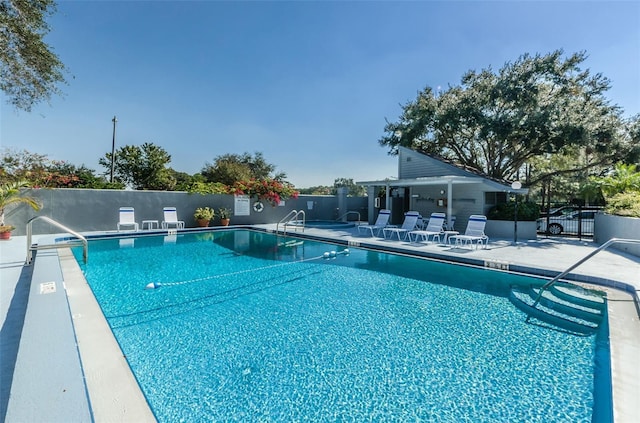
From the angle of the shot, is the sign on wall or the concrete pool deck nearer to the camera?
the concrete pool deck

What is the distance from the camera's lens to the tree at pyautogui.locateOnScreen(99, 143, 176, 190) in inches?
985

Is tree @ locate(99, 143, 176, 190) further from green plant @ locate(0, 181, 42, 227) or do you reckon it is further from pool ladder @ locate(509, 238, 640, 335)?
pool ladder @ locate(509, 238, 640, 335)

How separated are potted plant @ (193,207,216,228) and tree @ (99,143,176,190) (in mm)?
11988

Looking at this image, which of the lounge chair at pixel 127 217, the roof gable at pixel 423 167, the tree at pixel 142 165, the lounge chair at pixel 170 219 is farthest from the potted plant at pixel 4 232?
the roof gable at pixel 423 167

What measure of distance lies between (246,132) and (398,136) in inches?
447

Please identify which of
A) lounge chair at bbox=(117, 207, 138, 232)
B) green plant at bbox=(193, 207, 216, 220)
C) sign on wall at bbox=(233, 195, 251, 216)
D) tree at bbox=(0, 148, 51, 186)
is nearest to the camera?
tree at bbox=(0, 148, 51, 186)

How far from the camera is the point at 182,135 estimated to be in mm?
22141

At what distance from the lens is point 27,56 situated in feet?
27.3

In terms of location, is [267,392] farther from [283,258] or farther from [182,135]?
[182,135]

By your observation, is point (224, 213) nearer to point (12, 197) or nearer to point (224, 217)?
point (224, 217)

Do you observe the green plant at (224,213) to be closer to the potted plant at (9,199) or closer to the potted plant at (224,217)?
the potted plant at (224,217)

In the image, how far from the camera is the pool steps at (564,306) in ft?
15.4

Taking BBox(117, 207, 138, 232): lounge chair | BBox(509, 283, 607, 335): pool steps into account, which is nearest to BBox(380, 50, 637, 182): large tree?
BBox(509, 283, 607, 335): pool steps

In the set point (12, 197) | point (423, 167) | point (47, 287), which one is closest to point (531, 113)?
point (423, 167)
